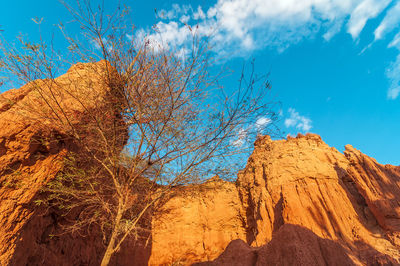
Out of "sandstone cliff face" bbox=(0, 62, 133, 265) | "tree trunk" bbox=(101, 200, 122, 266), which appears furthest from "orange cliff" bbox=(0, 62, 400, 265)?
"tree trunk" bbox=(101, 200, 122, 266)

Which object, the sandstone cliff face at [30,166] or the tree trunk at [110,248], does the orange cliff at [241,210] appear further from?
the tree trunk at [110,248]

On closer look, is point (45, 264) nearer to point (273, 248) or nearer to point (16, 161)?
point (16, 161)

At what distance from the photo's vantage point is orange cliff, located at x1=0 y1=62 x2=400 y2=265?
5375 millimetres

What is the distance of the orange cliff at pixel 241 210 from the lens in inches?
212

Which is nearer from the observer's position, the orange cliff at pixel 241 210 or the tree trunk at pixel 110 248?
the tree trunk at pixel 110 248

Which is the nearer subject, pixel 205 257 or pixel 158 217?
pixel 205 257

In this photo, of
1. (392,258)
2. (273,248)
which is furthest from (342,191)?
(273,248)

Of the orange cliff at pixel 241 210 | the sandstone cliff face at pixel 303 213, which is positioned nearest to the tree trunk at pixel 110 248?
the orange cliff at pixel 241 210

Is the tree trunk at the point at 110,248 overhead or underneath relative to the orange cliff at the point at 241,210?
underneath

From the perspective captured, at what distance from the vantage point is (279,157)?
53.7 ft

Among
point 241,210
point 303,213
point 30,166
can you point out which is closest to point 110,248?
point 30,166

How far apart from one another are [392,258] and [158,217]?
1508 centimetres

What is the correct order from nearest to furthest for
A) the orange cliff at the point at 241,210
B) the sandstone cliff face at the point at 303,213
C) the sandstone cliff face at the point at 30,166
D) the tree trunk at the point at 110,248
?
1. the tree trunk at the point at 110,248
2. the sandstone cliff face at the point at 30,166
3. the orange cliff at the point at 241,210
4. the sandstone cliff face at the point at 303,213

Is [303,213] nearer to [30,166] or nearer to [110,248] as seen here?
[110,248]
